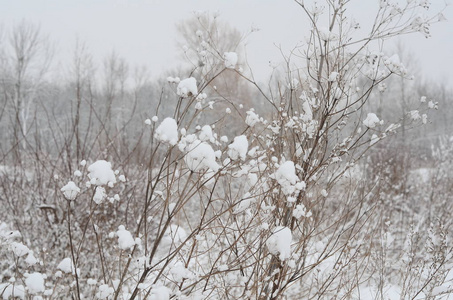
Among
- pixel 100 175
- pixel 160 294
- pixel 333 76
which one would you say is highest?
pixel 333 76

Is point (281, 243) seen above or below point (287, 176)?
below

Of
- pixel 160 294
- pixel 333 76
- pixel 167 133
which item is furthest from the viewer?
pixel 333 76

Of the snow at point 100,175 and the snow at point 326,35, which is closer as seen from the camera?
the snow at point 100,175

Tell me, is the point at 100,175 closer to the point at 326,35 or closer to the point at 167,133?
the point at 167,133

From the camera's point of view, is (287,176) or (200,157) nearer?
(200,157)

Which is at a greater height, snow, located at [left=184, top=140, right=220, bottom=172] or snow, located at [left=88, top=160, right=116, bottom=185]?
snow, located at [left=184, top=140, right=220, bottom=172]

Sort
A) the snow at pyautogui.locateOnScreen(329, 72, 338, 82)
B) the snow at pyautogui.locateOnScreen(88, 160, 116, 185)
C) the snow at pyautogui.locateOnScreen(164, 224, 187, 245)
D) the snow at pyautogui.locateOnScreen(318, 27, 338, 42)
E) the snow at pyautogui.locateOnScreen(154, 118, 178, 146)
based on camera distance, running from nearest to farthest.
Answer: the snow at pyautogui.locateOnScreen(154, 118, 178, 146)
the snow at pyautogui.locateOnScreen(88, 160, 116, 185)
the snow at pyautogui.locateOnScreen(164, 224, 187, 245)
the snow at pyautogui.locateOnScreen(329, 72, 338, 82)
the snow at pyautogui.locateOnScreen(318, 27, 338, 42)

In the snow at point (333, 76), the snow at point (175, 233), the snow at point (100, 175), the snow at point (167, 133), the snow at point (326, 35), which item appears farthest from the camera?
the snow at point (326, 35)

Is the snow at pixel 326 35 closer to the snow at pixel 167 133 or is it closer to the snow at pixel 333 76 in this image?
the snow at pixel 333 76

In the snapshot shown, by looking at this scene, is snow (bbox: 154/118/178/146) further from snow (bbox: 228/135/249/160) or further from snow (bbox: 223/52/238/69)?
snow (bbox: 223/52/238/69)

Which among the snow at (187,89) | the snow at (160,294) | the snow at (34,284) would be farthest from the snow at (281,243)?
the snow at (34,284)

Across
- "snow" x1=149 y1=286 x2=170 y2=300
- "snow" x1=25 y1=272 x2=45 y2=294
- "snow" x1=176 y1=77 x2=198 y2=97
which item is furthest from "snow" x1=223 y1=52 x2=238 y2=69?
"snow" x1=25 y1=272 x2=45 y2=294

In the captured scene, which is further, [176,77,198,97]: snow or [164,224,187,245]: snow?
[164,224,187,245]: snow

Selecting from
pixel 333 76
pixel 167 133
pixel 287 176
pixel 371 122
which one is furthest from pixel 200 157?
pixel 371 122
